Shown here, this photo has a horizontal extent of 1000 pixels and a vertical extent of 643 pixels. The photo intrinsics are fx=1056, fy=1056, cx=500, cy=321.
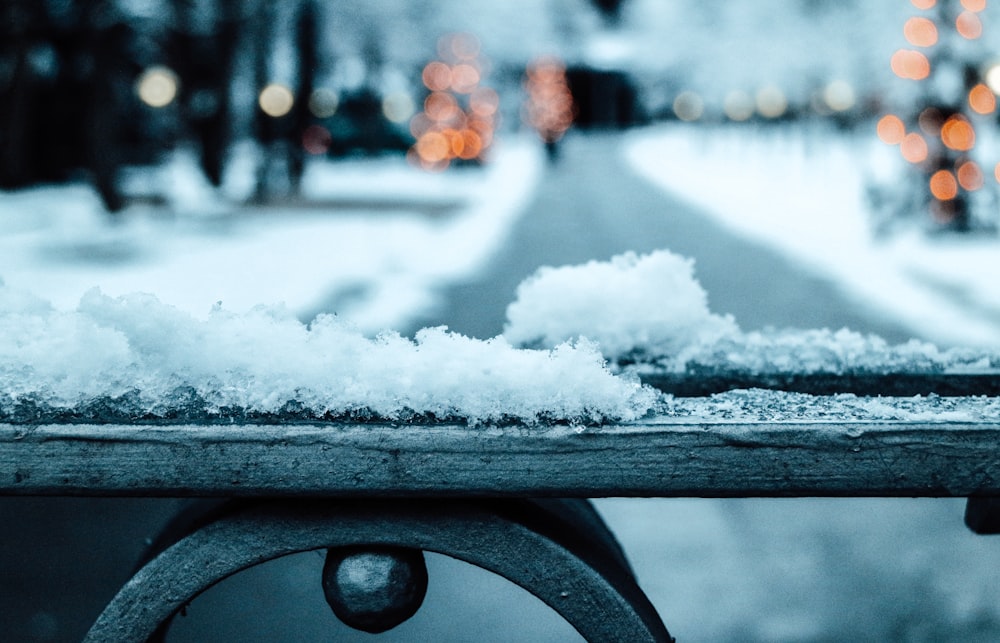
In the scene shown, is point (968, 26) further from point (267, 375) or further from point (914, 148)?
point (267, 375)

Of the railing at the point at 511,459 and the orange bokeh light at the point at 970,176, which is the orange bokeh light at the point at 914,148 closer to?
the orange bokeh light at the point at 970,176

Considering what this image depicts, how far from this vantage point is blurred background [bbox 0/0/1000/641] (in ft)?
10.3

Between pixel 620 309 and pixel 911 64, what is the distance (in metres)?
14.0

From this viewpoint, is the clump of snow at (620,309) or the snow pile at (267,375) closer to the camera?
the snow pile at (267,375)

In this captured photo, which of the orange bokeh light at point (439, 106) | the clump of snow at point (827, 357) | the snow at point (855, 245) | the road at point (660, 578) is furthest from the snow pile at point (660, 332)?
the orange bokeh light at point (439, 106)

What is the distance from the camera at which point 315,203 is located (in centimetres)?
1933

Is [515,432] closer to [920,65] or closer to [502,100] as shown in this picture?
[920,65]

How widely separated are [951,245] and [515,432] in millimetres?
13257

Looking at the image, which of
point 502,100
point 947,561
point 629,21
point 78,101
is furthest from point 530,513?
point 629,21

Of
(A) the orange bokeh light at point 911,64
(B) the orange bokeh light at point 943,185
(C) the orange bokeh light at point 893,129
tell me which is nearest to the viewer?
(B) the orange bokeh light at point 943,185

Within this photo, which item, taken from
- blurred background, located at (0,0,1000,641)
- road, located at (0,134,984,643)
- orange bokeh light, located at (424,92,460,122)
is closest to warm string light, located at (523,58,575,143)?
blurred background, located at (0,0,1000,641)

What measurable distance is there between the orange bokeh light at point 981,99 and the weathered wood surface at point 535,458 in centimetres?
1433

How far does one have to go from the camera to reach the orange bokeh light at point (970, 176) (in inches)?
548

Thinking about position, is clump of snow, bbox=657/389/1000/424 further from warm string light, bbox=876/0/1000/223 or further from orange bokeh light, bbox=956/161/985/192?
orange bokeh light, bbox=956/161/985/192
